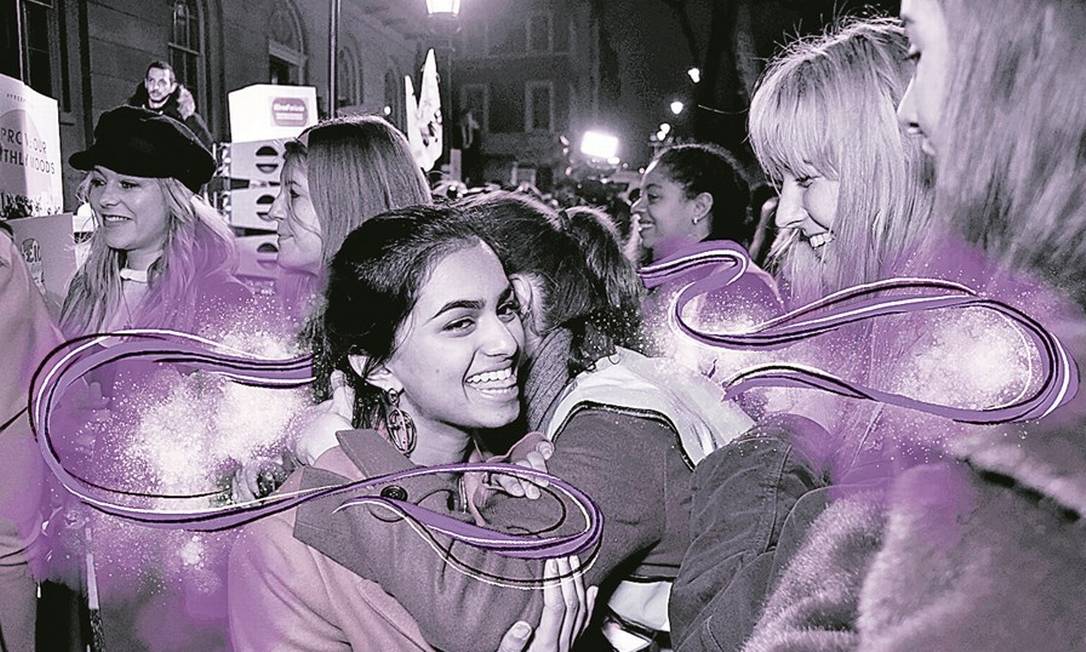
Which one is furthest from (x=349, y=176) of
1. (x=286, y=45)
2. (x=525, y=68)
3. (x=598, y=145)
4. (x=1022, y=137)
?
(x=598, y=145)

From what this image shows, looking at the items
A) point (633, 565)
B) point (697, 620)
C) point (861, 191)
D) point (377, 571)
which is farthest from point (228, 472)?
point (861, 191)

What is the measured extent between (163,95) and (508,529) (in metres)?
1.70

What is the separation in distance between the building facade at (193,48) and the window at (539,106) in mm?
676

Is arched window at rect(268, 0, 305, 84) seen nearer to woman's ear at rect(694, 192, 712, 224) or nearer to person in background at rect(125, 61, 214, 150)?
person in background at rect(125, 61, 214, 150)

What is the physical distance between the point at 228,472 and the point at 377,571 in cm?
78

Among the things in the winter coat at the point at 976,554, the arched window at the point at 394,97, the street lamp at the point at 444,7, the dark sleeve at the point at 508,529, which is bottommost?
the dark sleeve at the point at 508,529

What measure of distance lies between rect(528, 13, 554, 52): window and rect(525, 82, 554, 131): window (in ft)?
1.70

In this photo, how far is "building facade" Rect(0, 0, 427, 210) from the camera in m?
1.93

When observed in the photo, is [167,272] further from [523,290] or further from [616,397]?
[616,397]

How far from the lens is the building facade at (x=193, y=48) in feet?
6.35

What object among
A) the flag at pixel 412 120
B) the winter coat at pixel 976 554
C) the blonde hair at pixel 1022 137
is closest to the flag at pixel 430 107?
the flag at pixel 412 120

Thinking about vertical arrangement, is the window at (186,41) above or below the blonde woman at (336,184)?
above

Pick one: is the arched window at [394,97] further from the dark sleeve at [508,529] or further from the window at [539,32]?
the dark sleeve at [508,529]

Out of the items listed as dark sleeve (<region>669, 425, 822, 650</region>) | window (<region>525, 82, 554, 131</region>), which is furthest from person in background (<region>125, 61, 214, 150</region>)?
dark sleeve (<region>669, 425, 822, 650</region>)
